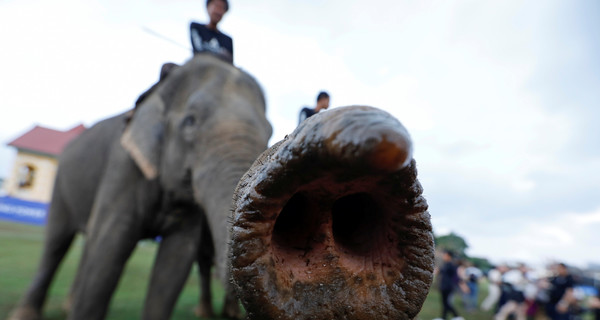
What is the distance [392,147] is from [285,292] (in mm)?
369

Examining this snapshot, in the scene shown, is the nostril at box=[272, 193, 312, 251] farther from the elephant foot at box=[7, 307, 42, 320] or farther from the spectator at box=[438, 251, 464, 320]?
the spectator at box=[438, 251, 464, 320]

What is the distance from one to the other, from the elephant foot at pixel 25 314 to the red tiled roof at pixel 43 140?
2496 centimetres

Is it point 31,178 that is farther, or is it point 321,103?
point 31,178

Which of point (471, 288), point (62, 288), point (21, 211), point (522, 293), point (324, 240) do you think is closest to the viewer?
point (324, 240)

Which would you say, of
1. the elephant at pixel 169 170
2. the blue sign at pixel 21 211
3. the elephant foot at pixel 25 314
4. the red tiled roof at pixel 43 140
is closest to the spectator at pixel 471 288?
the elephant at pixel 169 170

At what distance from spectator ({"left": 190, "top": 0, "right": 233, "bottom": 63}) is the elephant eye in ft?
2.90

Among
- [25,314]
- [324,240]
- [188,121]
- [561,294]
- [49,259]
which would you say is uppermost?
[561,294]

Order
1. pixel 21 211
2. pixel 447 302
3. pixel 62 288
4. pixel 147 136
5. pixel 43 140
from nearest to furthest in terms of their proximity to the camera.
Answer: pixel 147 136
pixel 62 288
pixel 447 302
pixel 21 211
pixel 43 140

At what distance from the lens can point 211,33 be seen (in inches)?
146

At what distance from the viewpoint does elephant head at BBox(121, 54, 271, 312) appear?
2.32 meters

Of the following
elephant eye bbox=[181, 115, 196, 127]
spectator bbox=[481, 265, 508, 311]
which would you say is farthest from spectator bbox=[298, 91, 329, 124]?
spectator bbox=[481, 265, 508, 311]

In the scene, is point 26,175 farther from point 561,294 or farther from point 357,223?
point 357,223

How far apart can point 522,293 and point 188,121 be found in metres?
8.26

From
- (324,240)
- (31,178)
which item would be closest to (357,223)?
(324,240)
